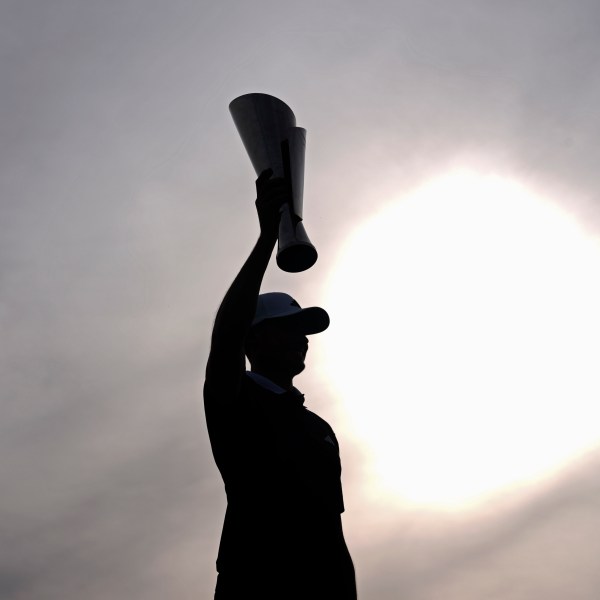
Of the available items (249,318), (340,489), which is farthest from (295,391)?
(249,318)

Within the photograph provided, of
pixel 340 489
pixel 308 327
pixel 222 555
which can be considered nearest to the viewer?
pixel 222 555

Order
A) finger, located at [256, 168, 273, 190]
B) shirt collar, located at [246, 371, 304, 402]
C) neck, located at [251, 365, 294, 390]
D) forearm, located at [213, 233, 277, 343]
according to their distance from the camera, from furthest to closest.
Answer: neck, located at [251, 365, 294, 390], shirt collar, located at [246, 371, 304, 402], finger, located at [256, 168, 273, 190], forearm, located at [213, 233, 277, 343]

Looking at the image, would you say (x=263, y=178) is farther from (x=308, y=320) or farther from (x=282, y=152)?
(x=308, y=320)

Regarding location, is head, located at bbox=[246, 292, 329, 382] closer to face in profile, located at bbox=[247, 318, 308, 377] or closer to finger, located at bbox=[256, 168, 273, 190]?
face in profile, located at bbox=[247, 318, 308, 377]

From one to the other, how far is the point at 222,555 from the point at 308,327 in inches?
78.2

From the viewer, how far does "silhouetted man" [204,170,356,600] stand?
17.4 feet

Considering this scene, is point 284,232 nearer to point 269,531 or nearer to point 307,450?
point 307,450

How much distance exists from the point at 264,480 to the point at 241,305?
1245mm

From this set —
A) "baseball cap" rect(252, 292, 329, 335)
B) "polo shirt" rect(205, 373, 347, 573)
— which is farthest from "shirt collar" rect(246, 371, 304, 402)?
"baseball cap" rect(252, 292, 329, 335)

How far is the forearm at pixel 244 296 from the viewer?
5.23 meters

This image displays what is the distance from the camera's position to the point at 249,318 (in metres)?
5.26

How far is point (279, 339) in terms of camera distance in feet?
Answer: 21.2

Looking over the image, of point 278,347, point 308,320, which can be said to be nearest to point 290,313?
point 308,320

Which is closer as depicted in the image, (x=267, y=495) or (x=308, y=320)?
(x=267, y=495)
